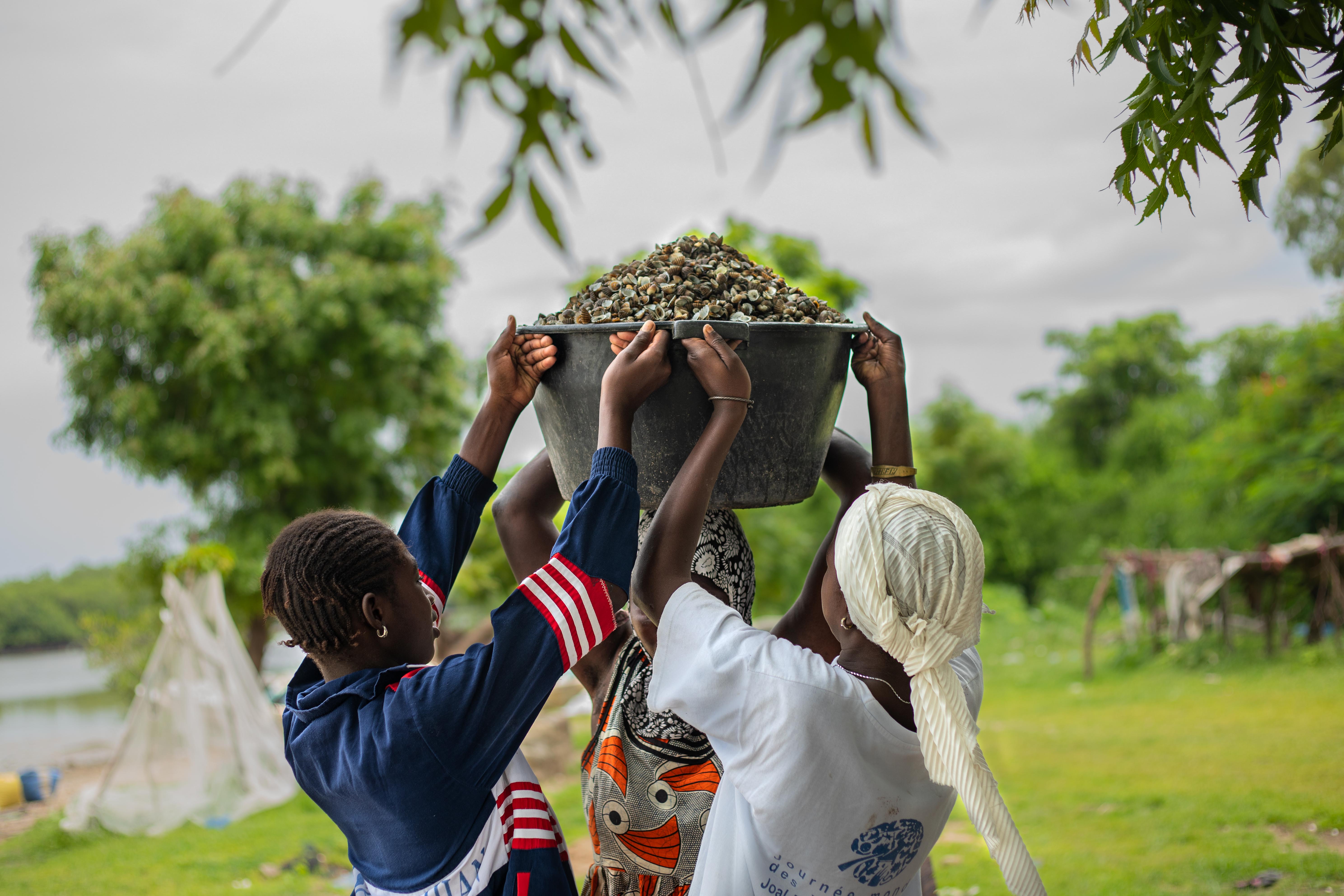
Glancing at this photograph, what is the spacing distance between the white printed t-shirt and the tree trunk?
13.0m

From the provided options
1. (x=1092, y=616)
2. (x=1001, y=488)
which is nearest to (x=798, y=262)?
(x=1092, y=616)

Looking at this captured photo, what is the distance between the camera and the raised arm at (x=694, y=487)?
163cm

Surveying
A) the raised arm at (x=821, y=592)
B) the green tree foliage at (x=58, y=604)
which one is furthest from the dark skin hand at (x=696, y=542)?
→ the green tree foliage at (x=58, y=604)

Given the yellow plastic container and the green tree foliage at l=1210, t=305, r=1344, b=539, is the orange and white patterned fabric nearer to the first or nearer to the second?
the yellow plastic container

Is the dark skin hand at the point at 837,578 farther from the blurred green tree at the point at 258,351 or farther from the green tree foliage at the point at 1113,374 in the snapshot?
the green tree foliage at the point at 1113,374

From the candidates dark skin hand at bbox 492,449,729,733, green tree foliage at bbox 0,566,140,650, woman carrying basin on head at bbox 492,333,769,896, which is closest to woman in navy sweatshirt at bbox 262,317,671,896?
woman carrying basin on head at bbox 492,333,769,896

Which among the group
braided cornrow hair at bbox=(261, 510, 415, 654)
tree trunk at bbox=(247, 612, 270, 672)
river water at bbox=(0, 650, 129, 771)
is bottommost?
river water at bbox=(0, 650, 129, 771)

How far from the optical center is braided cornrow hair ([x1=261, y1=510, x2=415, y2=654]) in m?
1.58

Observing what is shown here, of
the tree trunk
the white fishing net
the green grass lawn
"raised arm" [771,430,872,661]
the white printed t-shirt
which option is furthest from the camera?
the tree trunk

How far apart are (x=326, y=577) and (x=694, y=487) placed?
0.59 metres

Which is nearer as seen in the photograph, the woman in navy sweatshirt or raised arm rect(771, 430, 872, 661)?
the woman in navy sweatshirt

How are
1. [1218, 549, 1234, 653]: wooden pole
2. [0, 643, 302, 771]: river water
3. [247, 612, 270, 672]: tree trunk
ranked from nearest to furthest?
[1218, 549, 1234, 653]: wooden pole
[0, 643, 302, 771]: river water
[247, 612, 270, 672]: tree trunk

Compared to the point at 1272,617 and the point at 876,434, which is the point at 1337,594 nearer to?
the point at 1272,617

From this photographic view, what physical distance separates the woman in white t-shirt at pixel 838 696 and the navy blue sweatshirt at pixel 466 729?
0.39 ft
